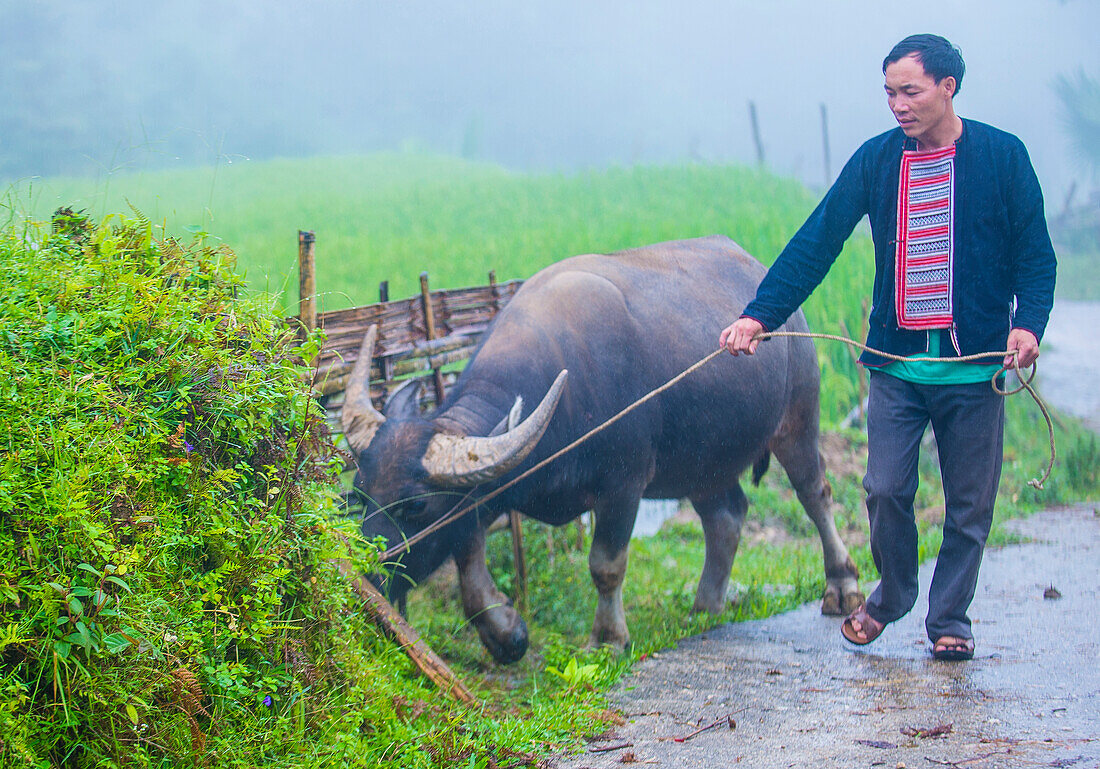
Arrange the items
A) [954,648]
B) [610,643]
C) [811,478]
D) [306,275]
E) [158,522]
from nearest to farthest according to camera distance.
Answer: [158,522] < [954,648] < [306,275] < [610,643] < [811,478]

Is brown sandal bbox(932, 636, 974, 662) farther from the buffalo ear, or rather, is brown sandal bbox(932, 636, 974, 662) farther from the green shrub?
the buffalo ear

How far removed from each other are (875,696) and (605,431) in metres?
1.43

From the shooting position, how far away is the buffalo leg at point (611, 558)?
12.7 feet

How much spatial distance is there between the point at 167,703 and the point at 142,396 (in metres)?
0.68

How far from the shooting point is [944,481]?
3199 mm

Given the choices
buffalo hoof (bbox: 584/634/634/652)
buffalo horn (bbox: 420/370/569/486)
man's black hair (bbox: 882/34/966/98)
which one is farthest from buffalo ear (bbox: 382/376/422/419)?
man's black hair (bbox: 882/34/966/98)

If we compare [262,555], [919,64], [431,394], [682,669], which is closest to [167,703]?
[262,555]

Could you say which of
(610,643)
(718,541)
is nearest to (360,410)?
(610,643)

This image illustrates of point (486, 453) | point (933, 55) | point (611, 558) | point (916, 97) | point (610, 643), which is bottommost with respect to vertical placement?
point (610, 643)

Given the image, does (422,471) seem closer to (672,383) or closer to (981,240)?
(672,383)

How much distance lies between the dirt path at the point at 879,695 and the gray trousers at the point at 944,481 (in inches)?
9.9

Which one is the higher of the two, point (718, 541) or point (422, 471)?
point (422, 471)

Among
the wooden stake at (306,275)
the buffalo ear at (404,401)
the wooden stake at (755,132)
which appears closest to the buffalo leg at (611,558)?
the buffalo ear at (404,401)

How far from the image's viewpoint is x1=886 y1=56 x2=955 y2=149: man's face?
2.90 m
